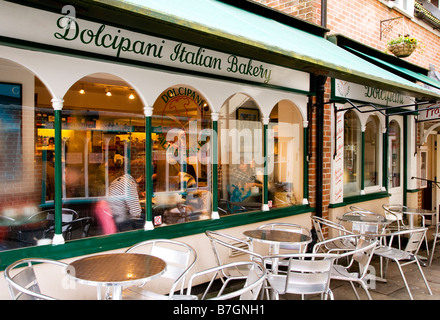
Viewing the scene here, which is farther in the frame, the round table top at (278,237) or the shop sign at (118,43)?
the round table top at (278,237)

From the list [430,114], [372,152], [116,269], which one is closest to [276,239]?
[116,269]

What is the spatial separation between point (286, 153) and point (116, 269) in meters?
4.30

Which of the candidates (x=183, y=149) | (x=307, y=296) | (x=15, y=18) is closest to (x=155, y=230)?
(x=307, y=296)

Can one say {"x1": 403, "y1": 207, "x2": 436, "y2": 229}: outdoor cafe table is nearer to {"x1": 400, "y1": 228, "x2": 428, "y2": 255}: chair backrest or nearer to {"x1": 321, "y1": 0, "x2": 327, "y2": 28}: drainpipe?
{"x1": 400, "y1": 228, "x2": 428, "y2": 255}: chair backrest

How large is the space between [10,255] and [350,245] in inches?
166

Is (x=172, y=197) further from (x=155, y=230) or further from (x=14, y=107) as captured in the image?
(x=14, y=107)

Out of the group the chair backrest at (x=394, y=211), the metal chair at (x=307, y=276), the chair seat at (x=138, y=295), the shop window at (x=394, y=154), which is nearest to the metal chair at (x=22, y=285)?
the chair seat at (x=138, y=295)

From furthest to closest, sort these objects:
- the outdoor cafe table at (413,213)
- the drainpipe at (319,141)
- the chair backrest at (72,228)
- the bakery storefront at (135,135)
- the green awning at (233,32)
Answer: the outdoor cafe table at (413,213), the drainpipe at (319,141), the chair backrest at (72,228), the bakery storefront at (135,135), the green awning at (233,32)

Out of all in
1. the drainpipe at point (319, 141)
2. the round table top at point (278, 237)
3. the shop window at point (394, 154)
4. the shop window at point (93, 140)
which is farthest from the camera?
the shop window at point (394, 154)

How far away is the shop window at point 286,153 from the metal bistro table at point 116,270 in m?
3.59

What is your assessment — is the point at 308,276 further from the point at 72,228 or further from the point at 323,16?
the point at 323,16

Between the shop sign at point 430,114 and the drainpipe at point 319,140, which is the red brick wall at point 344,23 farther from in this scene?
the shop sign at point 430,114

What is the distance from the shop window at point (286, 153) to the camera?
6328 mm

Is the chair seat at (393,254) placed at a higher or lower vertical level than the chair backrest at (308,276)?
lower
